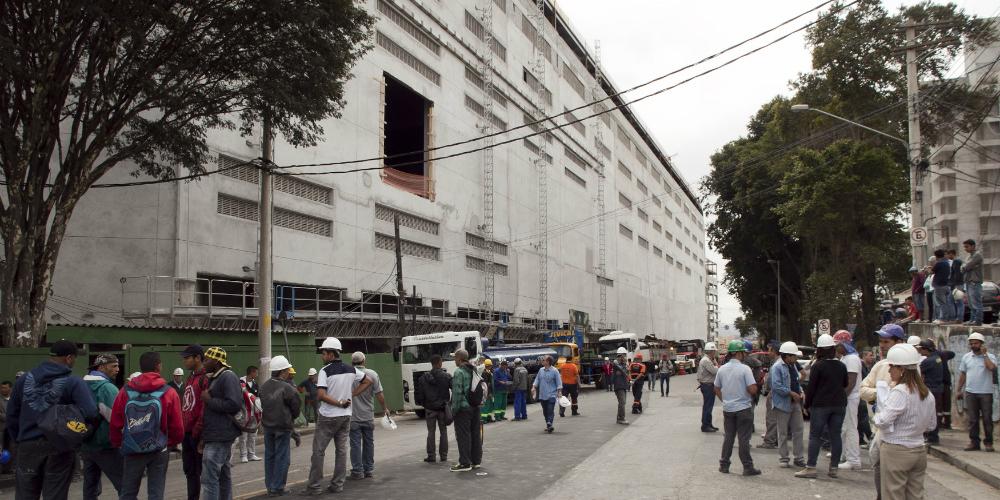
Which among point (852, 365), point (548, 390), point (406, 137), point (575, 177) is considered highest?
point (575, 177)

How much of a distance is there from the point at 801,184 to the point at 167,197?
27289 mm

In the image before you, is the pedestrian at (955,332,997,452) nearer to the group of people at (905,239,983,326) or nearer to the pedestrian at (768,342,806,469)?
the pedestrian at (768,342,806,469)

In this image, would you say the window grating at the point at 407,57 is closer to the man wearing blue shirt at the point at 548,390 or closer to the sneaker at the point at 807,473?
Result: the man wearing blue shirt at the point at 548,390

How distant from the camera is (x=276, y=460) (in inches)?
384

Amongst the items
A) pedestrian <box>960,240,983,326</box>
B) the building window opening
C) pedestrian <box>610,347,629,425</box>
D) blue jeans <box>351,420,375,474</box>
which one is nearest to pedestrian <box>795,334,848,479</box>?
blue jeans <box>351,420,375,474</box>

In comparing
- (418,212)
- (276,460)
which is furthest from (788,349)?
(418,212)

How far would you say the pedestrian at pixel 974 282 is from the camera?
16188 millimetres

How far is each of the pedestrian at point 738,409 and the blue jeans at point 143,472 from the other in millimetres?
6883

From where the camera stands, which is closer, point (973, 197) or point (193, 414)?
point (193, 414)

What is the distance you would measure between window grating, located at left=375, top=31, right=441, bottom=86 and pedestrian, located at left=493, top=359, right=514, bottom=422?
20568 millimetres

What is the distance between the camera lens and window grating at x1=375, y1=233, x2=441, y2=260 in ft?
122

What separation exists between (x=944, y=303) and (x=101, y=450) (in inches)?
680

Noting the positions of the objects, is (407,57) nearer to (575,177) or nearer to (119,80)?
(119,80)

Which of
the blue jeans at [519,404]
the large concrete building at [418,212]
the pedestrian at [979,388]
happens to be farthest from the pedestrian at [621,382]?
the large concrete building at [418,212]
